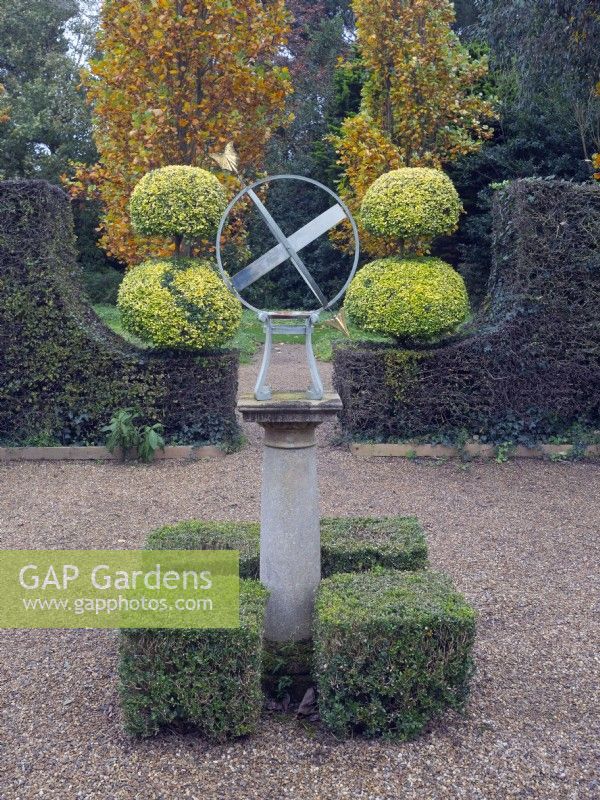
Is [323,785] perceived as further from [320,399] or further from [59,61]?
[59,61]

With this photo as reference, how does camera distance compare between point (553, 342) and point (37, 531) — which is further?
point (553, 342)

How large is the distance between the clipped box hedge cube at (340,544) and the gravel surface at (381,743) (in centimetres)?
58

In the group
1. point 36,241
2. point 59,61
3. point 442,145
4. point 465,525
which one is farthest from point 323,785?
point 59,61

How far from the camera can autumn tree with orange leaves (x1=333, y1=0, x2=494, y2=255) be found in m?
10.8

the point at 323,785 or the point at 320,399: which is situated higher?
the point at 320,399

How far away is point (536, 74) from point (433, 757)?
919 cm

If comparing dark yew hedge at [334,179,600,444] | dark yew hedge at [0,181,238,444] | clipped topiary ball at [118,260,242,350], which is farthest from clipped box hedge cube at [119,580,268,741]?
dark yew hedge at [334,179,600,444]

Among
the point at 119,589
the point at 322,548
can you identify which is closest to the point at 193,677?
the point at 322,548

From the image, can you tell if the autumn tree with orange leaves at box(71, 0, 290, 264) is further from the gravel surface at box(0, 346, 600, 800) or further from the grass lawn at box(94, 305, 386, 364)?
the gravel surface at box(0, 346, 600, 800)

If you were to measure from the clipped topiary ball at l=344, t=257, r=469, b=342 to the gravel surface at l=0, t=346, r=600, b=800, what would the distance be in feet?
5.63

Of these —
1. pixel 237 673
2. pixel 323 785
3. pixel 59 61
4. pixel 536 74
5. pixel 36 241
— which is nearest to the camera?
pixel 323 785

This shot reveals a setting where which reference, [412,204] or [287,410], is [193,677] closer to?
[287,410]

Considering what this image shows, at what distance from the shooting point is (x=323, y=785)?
264 centimetres

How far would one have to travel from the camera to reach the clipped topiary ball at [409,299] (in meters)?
6.98
